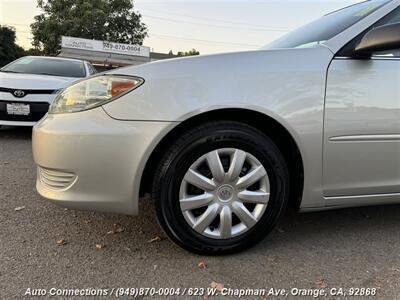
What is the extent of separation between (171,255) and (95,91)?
1.01 meters

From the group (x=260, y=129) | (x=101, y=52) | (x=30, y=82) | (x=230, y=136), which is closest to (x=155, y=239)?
(x=230, y=136)

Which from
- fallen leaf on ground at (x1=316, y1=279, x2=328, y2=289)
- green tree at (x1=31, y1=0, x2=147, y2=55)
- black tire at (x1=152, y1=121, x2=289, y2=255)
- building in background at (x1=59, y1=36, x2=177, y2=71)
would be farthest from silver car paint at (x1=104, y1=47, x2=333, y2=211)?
green tree at (x1=31, y1=0, x2=147, y2=55)

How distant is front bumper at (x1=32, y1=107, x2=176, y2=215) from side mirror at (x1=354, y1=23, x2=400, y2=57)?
113 cm

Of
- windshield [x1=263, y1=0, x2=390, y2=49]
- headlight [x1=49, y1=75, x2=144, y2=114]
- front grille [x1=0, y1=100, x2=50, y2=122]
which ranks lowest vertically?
front grille [x1=0, y1=100, x2=50, y2=122]

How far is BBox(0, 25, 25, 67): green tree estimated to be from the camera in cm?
4456

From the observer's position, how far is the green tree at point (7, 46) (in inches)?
1754

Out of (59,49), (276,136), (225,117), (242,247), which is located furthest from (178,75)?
(59,49)

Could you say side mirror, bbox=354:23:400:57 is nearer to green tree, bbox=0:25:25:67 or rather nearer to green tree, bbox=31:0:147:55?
green tree, bbox=31:0:147:55

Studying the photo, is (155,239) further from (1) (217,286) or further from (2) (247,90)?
(2) (247,90)

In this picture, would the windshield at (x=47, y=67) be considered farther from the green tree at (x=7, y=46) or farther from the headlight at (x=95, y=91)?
the green tree at (x=7, y=46)

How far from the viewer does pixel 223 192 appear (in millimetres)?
2193

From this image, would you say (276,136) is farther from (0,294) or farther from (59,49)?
(59,49)

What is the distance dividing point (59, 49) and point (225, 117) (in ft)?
129

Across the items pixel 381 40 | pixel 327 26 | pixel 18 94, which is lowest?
pixel 18 94
